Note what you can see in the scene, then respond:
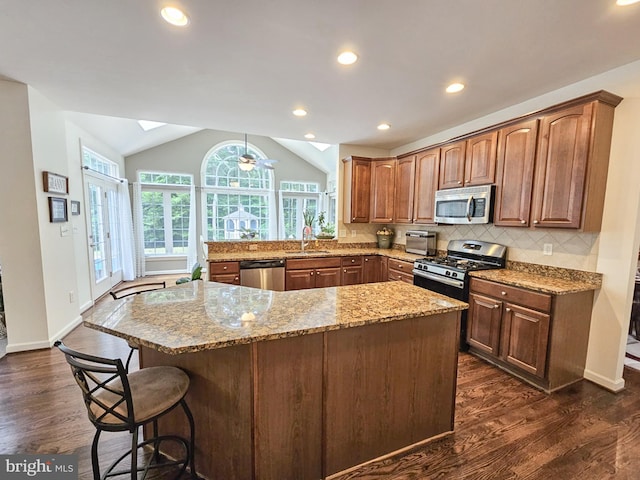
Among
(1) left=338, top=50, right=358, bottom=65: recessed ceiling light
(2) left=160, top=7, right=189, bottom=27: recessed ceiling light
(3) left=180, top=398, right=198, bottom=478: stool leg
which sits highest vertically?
(1) left=338, top=50, right=358, bottom=65: recessed ceiling light

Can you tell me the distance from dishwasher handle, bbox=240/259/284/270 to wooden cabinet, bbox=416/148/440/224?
2.02 meters

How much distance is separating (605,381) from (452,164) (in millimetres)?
2500

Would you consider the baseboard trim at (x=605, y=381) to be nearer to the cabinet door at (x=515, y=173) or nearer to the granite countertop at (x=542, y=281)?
the granite countertop at (x=542, y=281)

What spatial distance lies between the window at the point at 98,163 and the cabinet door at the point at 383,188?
4387 mm

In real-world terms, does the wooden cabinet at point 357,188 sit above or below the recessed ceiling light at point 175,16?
below

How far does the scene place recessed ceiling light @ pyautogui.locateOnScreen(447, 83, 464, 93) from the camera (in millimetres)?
2602

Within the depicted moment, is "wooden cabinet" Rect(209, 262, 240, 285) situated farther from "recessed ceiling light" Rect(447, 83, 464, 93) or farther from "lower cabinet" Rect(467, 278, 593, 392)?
"recessed ceiling light" Rect(447, 83, 464, 93)

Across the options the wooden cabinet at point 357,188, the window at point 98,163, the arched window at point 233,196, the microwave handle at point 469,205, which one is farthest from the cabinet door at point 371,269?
the window at point 98,163

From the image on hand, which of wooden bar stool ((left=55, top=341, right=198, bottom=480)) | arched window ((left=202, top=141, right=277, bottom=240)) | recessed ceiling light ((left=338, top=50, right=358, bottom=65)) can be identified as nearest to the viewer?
wooden bar stool ((left=55, top=341, right=198, bottom=480))

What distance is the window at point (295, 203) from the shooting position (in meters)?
7.99

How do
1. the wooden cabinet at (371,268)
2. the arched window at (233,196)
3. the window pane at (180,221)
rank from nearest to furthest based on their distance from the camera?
the wooden cabinet at (371,268) → the window pane at (180,221) → the arched window at (233,196)

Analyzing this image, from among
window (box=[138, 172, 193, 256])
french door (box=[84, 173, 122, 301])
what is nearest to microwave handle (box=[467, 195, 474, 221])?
french door (box=[84, 173, 122, 301])

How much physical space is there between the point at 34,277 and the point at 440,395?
3.94 m

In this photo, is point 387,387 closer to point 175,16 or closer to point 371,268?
point 175,16
